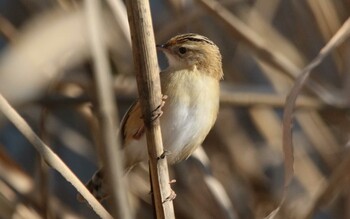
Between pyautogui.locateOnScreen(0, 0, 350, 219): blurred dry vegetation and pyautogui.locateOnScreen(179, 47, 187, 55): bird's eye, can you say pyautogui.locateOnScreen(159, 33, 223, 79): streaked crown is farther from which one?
pyautogui.locateOnScreen(0, 0, 350, 219): blurred dry vegetation

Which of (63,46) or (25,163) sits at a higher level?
(25,163)

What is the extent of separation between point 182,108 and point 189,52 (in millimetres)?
209

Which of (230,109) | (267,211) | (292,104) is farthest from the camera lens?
(230,109)

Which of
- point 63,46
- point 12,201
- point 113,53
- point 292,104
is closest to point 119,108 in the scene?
point 113,53

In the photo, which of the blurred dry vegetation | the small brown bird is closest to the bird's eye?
the small brown bird

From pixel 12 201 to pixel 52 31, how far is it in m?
0.57

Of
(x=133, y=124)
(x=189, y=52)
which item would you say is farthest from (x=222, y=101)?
(x=133, y=124)

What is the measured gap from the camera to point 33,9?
119 inches

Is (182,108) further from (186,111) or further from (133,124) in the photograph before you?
(133,124)

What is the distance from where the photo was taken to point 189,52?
246 cm

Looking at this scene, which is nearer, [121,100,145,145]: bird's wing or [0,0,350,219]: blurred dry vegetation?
[121,100,145,145]: bird's wing

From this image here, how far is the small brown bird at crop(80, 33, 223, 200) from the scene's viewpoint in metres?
2.37

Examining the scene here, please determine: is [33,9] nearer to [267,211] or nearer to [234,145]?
[234,145]

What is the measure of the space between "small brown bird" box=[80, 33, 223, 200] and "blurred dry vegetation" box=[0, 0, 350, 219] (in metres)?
0.17
